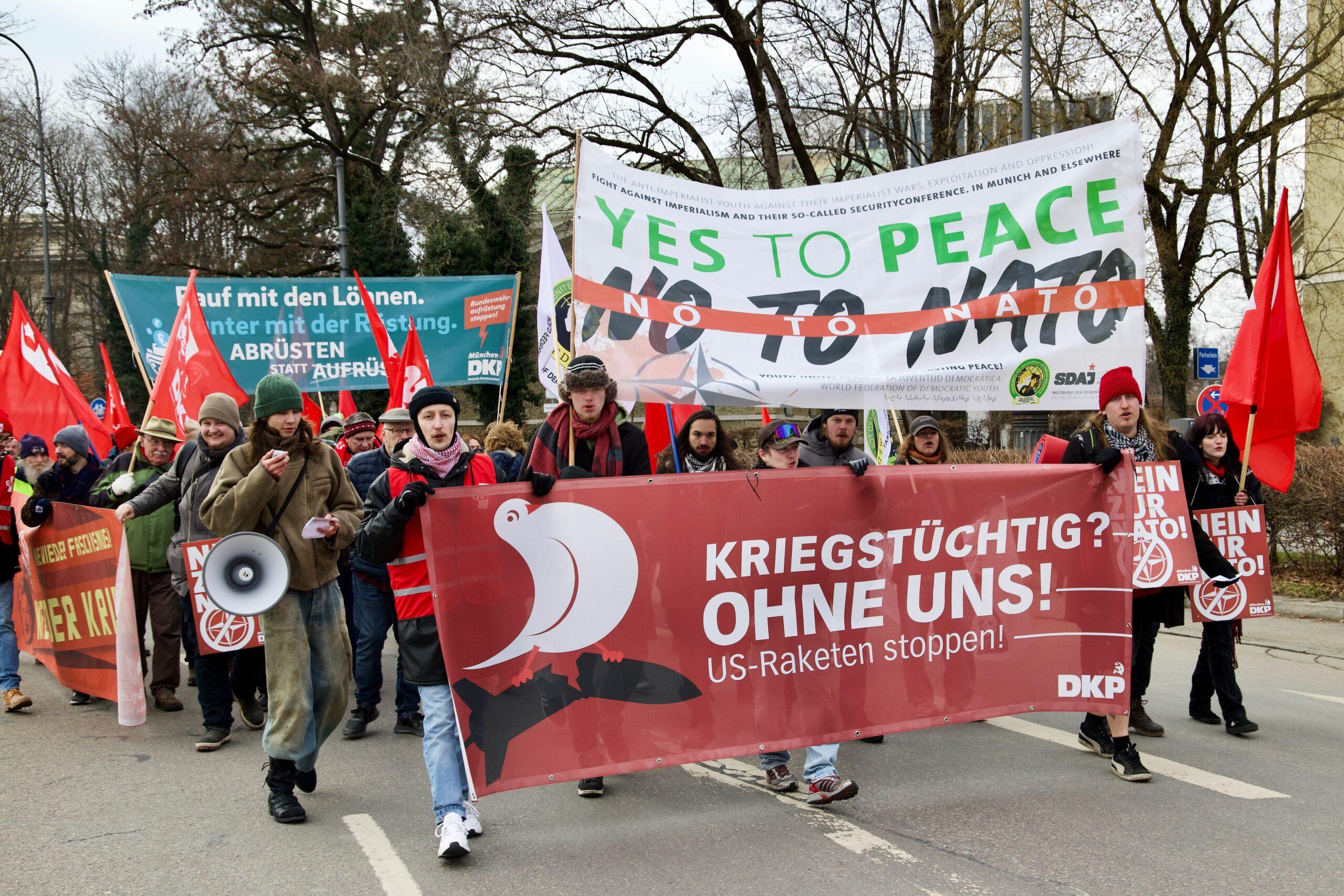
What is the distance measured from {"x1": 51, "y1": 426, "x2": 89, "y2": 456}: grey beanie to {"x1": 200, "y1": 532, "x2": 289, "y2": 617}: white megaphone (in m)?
3.48

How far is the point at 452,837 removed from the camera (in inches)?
154

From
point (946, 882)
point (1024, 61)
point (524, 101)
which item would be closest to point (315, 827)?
point (946, 882)

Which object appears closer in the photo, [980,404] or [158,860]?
[158,860]

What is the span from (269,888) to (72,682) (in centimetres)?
395

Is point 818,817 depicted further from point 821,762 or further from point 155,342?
point 155,342

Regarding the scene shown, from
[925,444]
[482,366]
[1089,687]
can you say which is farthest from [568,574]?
[482,366]

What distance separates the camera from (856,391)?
16.2ft

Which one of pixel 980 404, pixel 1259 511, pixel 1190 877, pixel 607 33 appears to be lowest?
pixel 1190 877

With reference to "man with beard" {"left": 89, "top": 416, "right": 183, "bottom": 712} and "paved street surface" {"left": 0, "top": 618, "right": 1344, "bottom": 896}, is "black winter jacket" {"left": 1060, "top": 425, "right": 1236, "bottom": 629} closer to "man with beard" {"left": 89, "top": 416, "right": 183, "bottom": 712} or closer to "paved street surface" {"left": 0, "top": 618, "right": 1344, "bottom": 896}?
"paved street surface" {"left": 0, "top": 618, "right": 1344, "bottom": 896}

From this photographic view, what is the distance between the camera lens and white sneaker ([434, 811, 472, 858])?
12.8 ft

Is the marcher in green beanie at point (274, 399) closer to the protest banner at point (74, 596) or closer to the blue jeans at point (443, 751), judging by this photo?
the blue jeans at point (443, 751)

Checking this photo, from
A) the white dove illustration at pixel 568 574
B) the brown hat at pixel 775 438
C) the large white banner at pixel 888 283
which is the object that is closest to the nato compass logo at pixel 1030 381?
the large white banner at pixel 888 283

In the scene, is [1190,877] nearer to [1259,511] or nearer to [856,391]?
[856,391]

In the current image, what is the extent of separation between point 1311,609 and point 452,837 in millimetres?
8618
